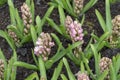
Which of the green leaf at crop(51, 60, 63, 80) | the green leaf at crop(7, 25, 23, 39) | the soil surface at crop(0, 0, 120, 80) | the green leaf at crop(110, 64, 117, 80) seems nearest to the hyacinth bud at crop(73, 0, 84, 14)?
the soil surface at crop(0, 0, 120, 80)

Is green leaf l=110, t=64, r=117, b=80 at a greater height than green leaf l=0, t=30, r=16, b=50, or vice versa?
green leaf l=0, t=30, r=16, b=50

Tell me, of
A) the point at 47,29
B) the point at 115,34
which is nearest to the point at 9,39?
the point at 47,29

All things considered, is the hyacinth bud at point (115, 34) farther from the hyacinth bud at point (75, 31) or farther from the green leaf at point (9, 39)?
the green leaf at point (9, 39)

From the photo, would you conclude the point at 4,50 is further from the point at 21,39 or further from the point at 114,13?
the point at 114,13

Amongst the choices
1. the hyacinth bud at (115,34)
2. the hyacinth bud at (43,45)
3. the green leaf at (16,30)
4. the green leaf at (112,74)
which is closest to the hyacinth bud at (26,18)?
the green leaf at (16,30)

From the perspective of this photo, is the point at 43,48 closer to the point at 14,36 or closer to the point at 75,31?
the point at 75,31

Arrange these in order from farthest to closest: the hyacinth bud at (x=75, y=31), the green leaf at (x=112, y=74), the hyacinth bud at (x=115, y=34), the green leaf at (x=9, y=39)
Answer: the green leaf at (x=9, y=39) < the hyacinth bud at (x=115, y=34) < the hyacinth bud at (x=75, y=31) < the green leaf at (x=112, y=74)

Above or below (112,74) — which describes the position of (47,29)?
above

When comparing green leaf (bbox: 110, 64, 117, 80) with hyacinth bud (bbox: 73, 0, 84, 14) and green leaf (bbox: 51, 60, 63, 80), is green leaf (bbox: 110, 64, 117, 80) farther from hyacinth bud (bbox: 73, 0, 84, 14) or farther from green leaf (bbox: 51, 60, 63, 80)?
hyacinth bud (bbox: 73, 0, 84, 14)

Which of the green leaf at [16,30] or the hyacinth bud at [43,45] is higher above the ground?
the green leaf at [16,30]
